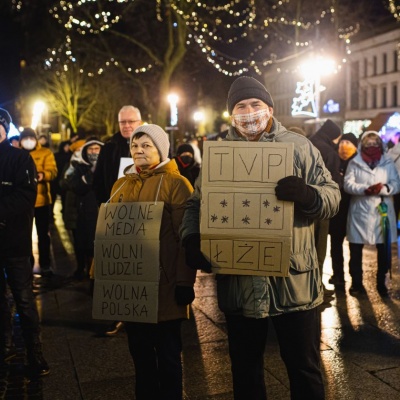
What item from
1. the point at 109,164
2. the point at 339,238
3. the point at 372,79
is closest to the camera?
the point at 109,164

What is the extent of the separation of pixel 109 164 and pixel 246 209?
10.3 feet

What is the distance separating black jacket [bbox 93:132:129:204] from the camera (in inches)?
247

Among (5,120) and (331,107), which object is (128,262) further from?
(331,107)

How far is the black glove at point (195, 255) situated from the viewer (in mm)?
3459

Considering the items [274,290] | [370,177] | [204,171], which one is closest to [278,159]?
[204,171]

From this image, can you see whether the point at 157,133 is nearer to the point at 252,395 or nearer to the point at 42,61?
the point at 252,395

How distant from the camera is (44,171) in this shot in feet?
30.8

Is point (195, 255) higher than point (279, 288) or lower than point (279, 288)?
higher

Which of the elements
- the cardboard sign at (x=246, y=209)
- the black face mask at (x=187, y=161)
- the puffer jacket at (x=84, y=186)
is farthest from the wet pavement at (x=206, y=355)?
the black face mask at (x=187, y=161)

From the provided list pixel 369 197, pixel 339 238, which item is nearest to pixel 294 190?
pixel 369 197

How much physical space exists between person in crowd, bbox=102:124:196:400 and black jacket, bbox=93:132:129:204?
2040mm

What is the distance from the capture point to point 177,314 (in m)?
3.98

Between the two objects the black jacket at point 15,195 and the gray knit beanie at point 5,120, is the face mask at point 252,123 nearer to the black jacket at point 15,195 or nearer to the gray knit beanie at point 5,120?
the black jacket at point 15,195

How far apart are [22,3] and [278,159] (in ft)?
88.0
